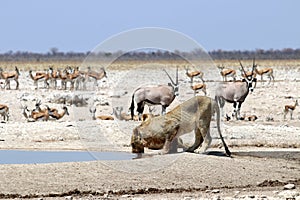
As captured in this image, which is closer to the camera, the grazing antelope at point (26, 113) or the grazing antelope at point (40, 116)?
the grazing antelope at point (40, 116)

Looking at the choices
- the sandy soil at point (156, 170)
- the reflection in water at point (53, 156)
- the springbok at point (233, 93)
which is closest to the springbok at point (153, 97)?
the springbok at point (233, 93)

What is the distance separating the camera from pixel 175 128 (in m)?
12.0

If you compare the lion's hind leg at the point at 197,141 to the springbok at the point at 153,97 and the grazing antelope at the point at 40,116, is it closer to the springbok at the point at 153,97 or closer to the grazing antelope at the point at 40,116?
the springbok at the point at 153,97

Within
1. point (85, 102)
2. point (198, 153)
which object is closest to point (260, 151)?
point (198, 153)

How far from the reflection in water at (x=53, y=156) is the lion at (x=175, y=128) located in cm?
32

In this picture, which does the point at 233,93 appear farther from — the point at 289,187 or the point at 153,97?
the point at 289,187

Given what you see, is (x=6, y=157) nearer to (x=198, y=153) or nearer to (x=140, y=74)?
(x=198, y=153)

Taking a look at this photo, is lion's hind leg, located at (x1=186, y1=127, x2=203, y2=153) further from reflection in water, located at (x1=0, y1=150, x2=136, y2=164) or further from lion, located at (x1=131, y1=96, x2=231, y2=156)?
reflection in water, located at (x1=0, y1=150, x2=136, y2=164)

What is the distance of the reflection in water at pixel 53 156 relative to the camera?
1190cm

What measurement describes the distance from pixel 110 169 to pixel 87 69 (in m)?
27.0

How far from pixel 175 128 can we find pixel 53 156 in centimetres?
205

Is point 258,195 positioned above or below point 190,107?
below

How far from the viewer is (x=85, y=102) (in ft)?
80.3

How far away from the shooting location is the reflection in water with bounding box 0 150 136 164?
11.9m
